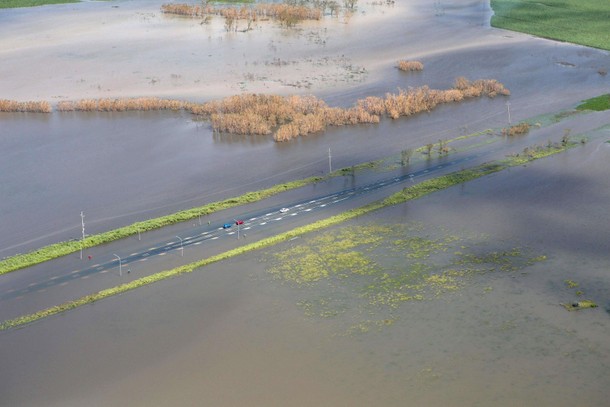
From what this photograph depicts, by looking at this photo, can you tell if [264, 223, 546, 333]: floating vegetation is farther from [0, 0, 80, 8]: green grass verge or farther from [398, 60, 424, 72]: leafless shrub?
[0, 0, 80, 8]: green grass verge

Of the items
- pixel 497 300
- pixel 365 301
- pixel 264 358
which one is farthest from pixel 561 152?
pixel 264 358

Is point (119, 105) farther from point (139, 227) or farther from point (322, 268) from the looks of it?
point (322, 268)

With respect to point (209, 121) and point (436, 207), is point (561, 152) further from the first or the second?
point (209, 121)

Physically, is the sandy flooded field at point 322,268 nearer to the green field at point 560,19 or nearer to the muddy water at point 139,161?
the muddy water at point 139,161

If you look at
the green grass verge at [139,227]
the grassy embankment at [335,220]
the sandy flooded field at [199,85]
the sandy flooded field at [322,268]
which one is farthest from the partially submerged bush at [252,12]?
the green grass verge at [139,227]

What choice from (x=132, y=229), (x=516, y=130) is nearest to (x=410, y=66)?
(x=516, y=130)
